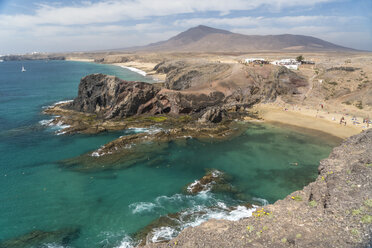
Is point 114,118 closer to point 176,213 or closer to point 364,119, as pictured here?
point 176,213

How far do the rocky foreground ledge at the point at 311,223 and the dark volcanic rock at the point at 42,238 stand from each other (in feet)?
28.3

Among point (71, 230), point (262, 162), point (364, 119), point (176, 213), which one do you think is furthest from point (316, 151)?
point (71, 230)

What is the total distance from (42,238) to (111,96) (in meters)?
39.3

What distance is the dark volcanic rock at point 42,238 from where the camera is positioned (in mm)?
19641

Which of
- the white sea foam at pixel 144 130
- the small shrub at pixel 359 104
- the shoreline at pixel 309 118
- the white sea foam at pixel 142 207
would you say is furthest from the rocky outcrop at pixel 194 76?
the white sea foam at pixel 142 207

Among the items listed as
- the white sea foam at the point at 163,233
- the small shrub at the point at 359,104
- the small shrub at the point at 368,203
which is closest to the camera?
the small shrub at the point at 368,203

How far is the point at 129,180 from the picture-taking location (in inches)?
1150

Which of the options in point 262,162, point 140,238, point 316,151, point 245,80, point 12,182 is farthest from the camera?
point 245,80

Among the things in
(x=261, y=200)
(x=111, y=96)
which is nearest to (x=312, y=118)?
(x=261, y=200)

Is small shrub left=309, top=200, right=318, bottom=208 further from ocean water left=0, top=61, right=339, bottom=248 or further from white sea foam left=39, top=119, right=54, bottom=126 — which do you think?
white sea foam left=39, top=119, right=54, bottom=126

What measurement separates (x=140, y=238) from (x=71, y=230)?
6.66 meters

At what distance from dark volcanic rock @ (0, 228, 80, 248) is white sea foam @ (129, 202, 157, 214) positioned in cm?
541

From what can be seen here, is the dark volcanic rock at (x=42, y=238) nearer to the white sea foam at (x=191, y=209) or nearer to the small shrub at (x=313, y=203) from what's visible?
the white sea foam at (x=191, y=209)

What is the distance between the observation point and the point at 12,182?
28688 mm
